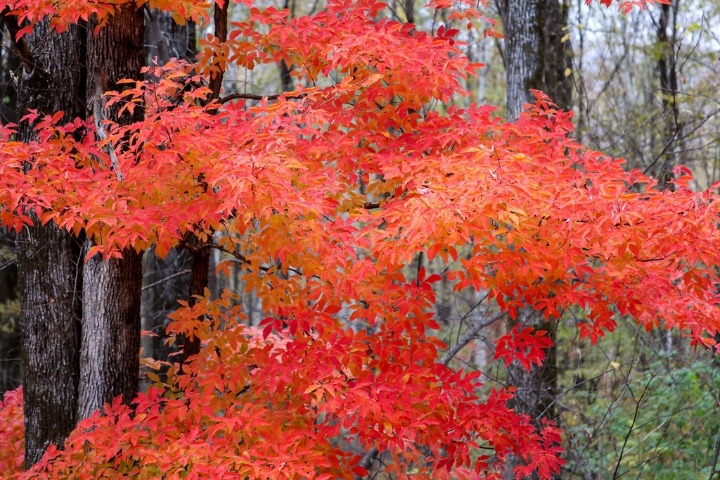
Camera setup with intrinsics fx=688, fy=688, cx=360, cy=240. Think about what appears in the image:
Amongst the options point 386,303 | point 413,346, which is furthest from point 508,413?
point 386,303

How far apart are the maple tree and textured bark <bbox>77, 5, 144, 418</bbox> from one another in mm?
483

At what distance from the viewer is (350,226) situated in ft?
11.7

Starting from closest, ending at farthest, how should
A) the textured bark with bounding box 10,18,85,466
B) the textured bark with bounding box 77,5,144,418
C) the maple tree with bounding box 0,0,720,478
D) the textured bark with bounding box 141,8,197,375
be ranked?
1. the maple tree with bounding box 0,0,720,478
2. the textured bark with bounding box 77,5,144,418
3. the textured bark with bounding box 10,18,85,466
4. the textured bark with bounding box 141,8,197,375

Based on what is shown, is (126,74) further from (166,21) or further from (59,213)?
(166,21)

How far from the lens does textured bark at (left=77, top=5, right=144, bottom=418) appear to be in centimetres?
479

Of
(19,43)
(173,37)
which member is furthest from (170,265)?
(19,43)

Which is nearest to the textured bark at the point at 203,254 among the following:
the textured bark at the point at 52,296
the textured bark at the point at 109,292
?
the textured bark at the point at 109,292

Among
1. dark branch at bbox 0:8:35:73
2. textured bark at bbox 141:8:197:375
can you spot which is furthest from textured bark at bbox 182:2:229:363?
A: textured bark at bbox 141:8:197:375

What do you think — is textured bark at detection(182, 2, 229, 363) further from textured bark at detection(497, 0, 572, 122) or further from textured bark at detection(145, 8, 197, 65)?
textured bark at detection(497, 0, 572, 122)

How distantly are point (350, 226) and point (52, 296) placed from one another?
2.72m

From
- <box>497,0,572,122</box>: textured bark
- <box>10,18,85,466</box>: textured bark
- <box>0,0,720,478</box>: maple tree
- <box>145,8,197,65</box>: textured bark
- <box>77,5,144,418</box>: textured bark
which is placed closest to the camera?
<box>0,0,720,478</box>: maple tree

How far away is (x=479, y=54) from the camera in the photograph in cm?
1822

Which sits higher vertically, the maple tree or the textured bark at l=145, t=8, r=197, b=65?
the textured bark at l=145, t=8, r=197, b=65

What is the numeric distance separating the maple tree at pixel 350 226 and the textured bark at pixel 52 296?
2.42ft
